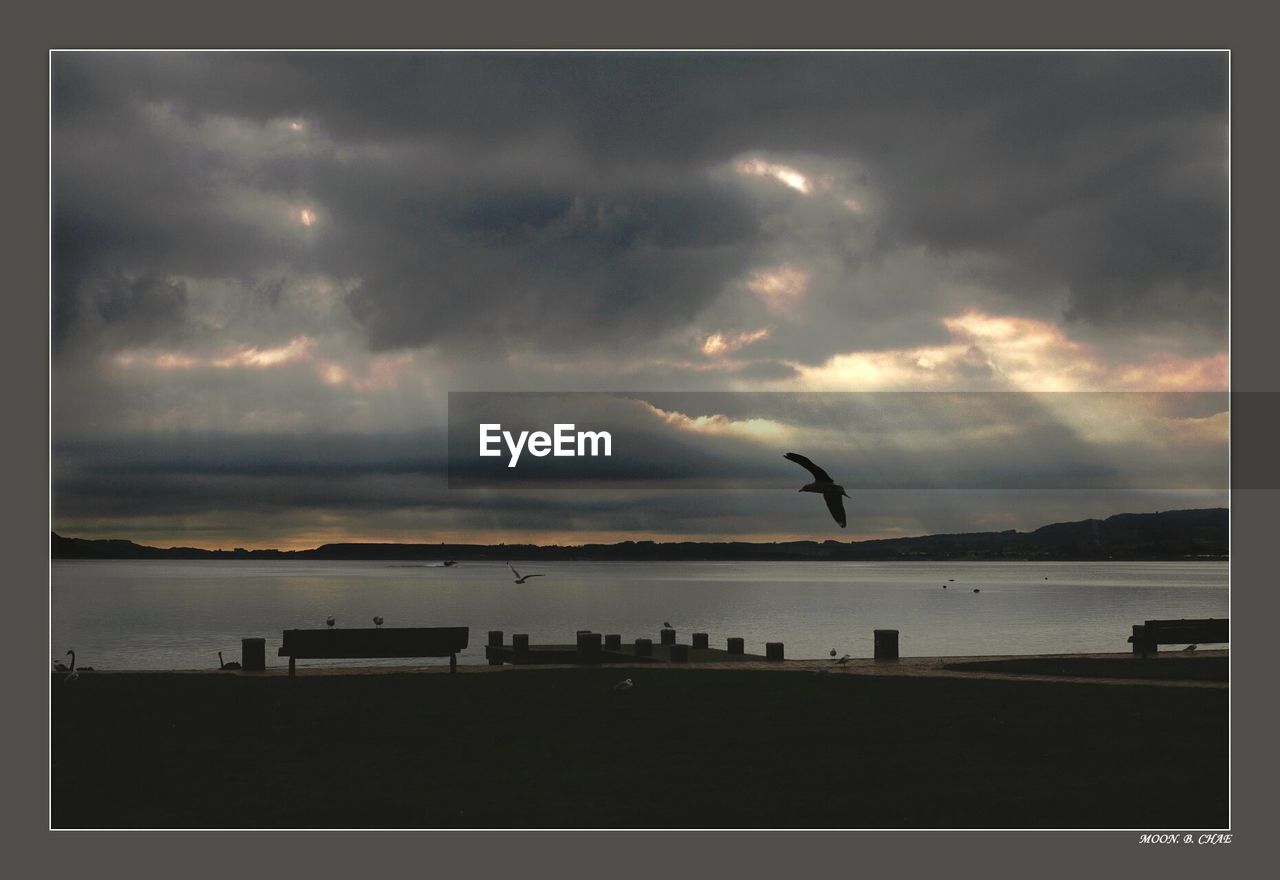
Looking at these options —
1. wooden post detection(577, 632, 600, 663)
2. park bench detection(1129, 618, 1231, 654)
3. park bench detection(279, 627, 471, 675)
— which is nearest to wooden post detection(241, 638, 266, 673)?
park bench detection(279, 627, 471, 675)

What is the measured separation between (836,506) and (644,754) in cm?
388

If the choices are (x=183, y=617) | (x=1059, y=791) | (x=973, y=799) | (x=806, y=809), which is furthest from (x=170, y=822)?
(x=183, y=617)

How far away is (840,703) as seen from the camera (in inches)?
717

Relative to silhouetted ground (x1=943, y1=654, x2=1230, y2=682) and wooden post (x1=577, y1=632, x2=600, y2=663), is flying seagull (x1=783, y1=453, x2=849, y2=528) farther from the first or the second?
wooden post (x1=577, y1=632, x2=600, y2=663)

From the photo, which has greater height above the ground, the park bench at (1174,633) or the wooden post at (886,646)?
the park bench at (1174,633)

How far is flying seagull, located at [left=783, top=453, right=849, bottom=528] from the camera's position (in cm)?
1488

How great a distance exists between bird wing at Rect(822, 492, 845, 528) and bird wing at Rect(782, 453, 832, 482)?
14.5 inches

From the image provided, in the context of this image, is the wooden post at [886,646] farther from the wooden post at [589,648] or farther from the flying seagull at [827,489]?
the flying seagull at [827,489]

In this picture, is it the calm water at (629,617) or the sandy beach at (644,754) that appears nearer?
the sandy beach at (644,754)

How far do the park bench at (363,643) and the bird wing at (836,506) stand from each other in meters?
7.92

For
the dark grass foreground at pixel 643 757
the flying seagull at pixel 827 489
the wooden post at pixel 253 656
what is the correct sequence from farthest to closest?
1. the wooden post at pixel 253 656
2. the flying seagull at pixel 827 489
3. the dark grass foreground at pixel 643 757

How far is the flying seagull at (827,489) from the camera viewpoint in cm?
1488

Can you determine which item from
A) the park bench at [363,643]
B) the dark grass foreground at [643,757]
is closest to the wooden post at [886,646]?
the dark grass foreground at [643,757]
